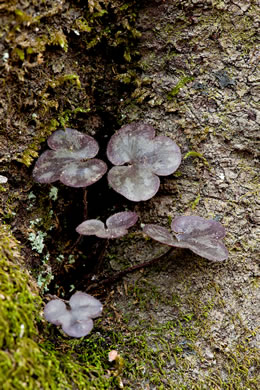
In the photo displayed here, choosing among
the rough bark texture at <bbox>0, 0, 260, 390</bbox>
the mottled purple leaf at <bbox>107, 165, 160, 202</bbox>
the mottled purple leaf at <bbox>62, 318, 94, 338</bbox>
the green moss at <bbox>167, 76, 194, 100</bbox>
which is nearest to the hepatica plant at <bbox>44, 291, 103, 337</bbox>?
the mottled purple leaf at <bbox>62, 318, 94, 338</bbox>

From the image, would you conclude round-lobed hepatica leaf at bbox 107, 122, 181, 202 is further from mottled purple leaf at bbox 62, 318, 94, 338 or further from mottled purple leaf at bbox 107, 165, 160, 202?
mottled purple leaf at bbox 62, 318, 94, 338

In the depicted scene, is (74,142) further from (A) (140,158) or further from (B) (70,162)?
(A) (140,158)

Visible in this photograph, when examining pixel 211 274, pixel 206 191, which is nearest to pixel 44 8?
pixel 206 191

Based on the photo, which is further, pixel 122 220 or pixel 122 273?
pixel 122 273

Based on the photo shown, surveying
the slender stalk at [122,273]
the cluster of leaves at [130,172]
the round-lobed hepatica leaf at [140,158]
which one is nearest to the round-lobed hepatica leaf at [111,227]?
the cluster of leaves at [130,172]

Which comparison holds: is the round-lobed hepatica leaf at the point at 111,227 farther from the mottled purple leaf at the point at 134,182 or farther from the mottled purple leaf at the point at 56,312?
the mottled purple leaf at the point at 56,312

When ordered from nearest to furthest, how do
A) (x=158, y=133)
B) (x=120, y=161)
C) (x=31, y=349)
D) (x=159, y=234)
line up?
(x=31, y=349)
(x=159, y=234)
(x=120, y=161)
(x=158, y=133)

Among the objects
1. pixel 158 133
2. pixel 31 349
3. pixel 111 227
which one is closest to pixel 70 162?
pixel 111 227

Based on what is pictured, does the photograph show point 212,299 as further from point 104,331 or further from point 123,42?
point 123,42
